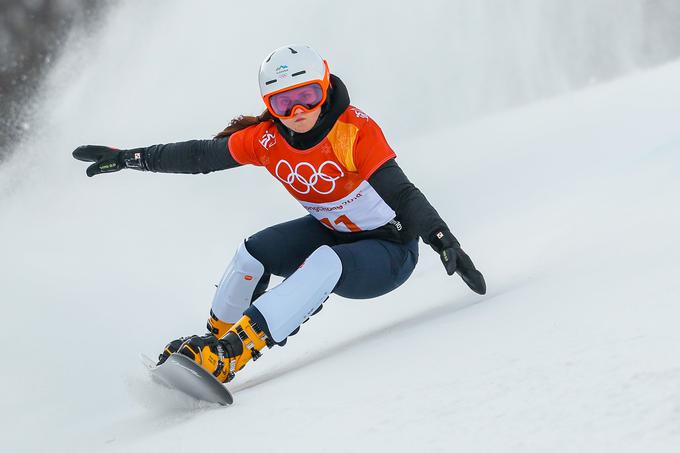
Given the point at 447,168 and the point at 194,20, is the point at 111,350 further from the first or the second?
the point at 194,20

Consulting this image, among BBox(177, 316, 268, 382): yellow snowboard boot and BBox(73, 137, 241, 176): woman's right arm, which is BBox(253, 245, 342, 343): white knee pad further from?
BBox(73, 137, 241, 176): woman's right arm

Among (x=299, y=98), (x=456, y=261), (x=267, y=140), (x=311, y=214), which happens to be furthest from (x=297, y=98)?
(x=456, y=261)

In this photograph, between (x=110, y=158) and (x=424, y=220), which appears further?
(x=110, y=158)

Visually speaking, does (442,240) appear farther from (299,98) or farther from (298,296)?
(299,98)

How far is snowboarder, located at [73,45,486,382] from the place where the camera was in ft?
11.0

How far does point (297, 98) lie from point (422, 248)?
3.62m

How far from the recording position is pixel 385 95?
11750mm

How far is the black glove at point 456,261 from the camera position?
328 cm

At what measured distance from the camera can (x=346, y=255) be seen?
3592mm

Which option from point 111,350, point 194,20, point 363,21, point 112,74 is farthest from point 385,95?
point 111,350

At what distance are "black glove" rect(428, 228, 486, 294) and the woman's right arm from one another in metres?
1.25

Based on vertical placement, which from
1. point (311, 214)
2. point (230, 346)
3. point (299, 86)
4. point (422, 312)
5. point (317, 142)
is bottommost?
point (422, 312)

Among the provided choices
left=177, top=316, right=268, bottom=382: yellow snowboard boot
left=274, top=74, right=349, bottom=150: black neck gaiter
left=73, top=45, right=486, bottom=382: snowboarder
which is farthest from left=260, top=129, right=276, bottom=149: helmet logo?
left=177, top=316, right=268, bottom=382: yellow snowboard boot

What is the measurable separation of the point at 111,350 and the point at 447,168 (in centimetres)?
481
